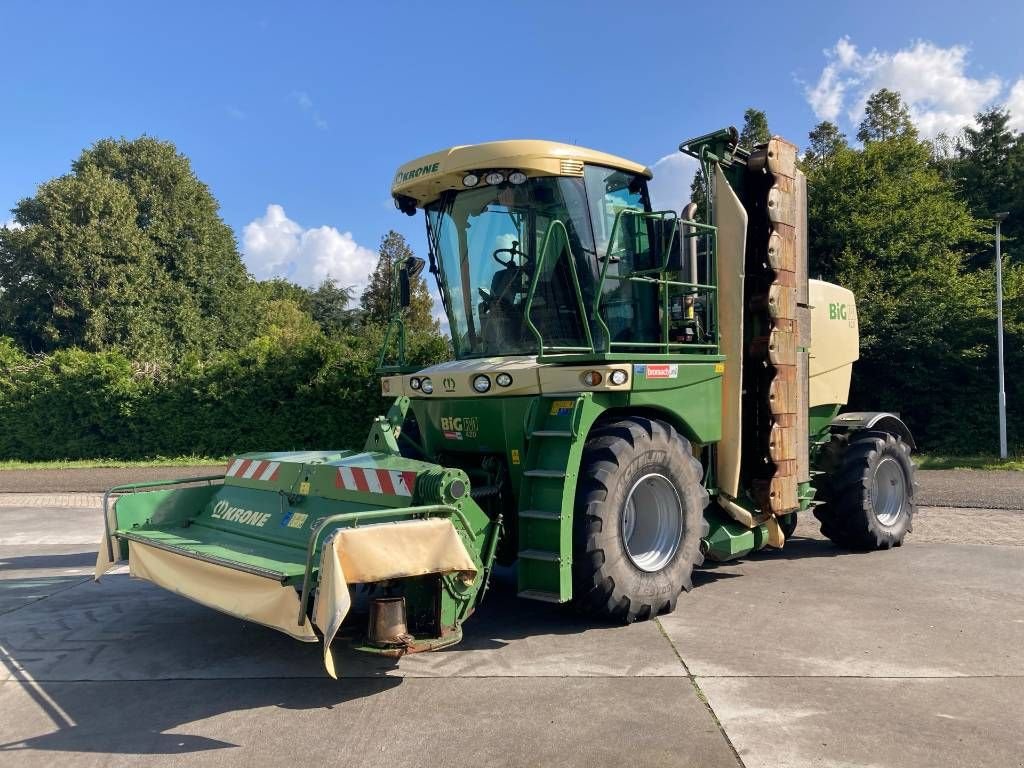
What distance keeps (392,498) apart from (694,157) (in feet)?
12.7

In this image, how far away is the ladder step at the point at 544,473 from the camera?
489cm

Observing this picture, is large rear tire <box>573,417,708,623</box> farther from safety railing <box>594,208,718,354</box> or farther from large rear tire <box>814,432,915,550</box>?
large rear tire <box>814,432,915,550</box>

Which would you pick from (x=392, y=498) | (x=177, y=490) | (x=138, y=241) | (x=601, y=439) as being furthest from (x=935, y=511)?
(x=138, y=241)

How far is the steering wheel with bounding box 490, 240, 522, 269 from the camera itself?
19.1 feet

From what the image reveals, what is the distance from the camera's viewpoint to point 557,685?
4312 millimetres

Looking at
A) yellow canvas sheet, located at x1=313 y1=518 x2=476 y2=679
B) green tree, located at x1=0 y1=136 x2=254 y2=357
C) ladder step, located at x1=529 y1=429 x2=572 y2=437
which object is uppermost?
green tree, located at x1=0 y1=136 x2=254 y2=357

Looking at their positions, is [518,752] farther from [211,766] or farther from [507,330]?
[507,330]

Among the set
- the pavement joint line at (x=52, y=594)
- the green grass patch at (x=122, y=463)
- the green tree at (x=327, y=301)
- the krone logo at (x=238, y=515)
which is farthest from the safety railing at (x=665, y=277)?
the green tree at (x=327, y=301)

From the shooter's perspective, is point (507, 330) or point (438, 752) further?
point (507, 330)

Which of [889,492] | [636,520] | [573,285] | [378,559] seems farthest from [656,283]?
[889,492]

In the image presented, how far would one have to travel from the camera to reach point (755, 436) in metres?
6.53

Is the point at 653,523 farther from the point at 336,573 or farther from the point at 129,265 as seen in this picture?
the point at 129,265

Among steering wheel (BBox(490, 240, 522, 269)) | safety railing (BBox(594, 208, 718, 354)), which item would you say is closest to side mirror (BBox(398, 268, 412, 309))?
steering wheel (BBox(490, 240, 522, 269))

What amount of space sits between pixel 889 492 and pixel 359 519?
250 inches
